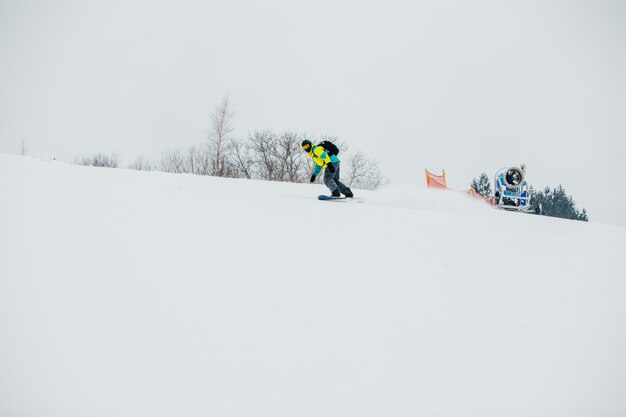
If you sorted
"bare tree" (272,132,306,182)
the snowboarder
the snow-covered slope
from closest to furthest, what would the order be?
the snow-covered slope < the snowboarder < "bare tree" (272,132,306,182)

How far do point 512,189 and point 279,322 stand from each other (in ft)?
41.2

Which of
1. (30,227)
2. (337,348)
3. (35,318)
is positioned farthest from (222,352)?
(30,227)

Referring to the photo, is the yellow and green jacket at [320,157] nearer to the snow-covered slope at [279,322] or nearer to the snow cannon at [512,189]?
the snow-covered slope at [279,322]

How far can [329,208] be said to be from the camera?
7.57 meters

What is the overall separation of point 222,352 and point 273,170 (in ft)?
124

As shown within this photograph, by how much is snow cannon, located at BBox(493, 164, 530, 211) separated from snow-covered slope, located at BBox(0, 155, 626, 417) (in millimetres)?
8026

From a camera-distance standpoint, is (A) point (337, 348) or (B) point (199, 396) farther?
(A) point (337, 348)

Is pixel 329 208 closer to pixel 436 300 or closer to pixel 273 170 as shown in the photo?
pixel 436 300

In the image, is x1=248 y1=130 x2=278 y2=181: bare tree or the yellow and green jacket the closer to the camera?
the yellow and green jacket

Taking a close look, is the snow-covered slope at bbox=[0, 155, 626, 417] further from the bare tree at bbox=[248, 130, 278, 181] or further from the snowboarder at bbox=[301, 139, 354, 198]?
the bare tree at bbox=[248, 130, 278, 181]

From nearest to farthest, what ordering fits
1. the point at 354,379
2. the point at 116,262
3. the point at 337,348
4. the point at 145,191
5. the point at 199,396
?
1. the point at 199,396
2. the point at 354,379
3. the point at 337,348
4. the point at 116,262
5. the point at 145,191

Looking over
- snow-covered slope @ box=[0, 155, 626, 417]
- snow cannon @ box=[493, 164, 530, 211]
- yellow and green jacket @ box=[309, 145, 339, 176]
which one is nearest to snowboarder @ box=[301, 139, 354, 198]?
yellow and green jacket @ box=[309, 145, 339, 176]

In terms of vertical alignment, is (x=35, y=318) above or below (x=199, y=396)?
above

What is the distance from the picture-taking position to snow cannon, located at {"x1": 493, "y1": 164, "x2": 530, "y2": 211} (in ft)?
41.4
